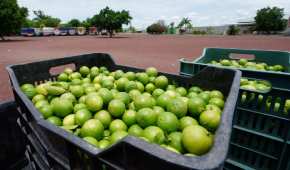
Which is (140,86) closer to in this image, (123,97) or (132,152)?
(123,97)

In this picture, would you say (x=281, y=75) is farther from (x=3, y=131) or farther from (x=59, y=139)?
(x=3, y=131)

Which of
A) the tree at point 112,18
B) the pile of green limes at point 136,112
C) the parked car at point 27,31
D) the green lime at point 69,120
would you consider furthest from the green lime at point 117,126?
the parked car at point 27,31

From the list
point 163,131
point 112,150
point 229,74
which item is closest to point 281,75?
A: point 229,74

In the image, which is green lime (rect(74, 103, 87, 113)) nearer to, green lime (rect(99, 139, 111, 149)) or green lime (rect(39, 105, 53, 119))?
green lime (rect(39, 105, 53, 119))

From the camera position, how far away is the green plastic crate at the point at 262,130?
5.64 feet

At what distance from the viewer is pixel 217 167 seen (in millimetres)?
605

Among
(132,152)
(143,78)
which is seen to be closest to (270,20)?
(143,78)

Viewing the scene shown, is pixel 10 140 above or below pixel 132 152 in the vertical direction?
below

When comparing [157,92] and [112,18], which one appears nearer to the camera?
[157,92]

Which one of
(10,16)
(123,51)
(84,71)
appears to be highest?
(10,16)

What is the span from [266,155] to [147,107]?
1.16 metres

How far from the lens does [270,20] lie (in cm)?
7131

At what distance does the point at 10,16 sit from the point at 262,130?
3305 centimetres

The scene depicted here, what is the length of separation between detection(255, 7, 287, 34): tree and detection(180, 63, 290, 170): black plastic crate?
8365 centimetres
